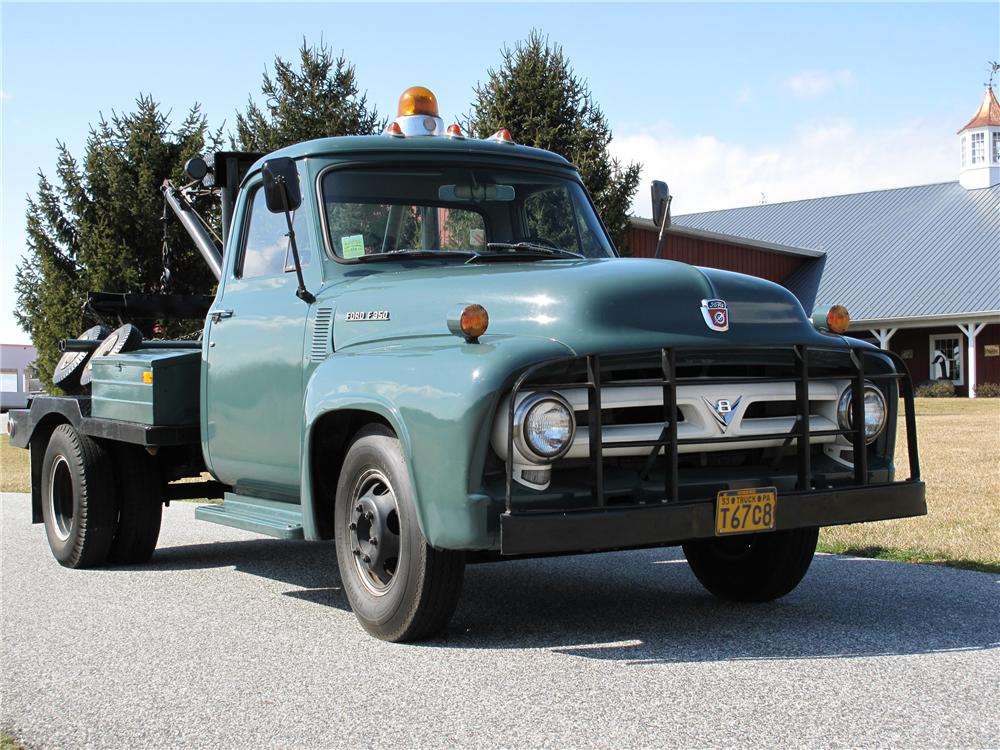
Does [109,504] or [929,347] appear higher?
[929,347]

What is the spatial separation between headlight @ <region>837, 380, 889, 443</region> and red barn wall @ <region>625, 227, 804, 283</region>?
2716 cm

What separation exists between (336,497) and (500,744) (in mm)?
1968

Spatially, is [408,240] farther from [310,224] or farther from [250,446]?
[250,446]

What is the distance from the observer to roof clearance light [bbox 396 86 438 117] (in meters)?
6.70

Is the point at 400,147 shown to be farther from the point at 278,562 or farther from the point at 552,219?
the point at 278,562

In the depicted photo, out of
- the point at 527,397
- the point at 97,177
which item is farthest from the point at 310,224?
→ the point at 97,177

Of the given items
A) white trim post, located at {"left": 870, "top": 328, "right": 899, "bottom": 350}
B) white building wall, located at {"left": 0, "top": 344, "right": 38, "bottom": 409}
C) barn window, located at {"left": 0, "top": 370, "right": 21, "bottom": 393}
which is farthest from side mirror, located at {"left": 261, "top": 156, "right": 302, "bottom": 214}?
barn window, located at {"left": 0, "top": 370, "right": 21, "bottom": 393}

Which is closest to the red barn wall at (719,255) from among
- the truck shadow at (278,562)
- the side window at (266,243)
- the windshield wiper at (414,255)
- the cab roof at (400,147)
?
the truck shadow at (278,562)

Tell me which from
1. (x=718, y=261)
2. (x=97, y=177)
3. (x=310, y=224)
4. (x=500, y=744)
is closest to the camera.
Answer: (x=500, y=744)

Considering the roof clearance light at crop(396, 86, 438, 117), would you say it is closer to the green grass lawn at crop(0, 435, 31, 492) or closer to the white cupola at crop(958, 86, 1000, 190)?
the green grass lawn at crop(0, 435, 31, 492)

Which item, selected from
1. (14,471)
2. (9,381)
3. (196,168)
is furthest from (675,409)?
(9,381)

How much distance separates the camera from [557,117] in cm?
2177

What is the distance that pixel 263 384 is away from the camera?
20.2 feet

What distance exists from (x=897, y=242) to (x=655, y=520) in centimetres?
3929
